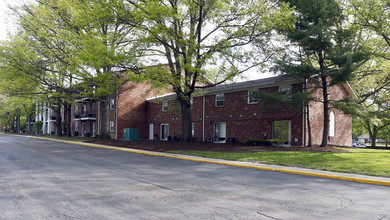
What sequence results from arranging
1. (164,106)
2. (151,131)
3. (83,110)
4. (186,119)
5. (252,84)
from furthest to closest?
(83,110), (151,131), (164,106), (252,84), (186,119)

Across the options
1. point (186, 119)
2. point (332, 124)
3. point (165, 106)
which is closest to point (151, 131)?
point (165, 106)

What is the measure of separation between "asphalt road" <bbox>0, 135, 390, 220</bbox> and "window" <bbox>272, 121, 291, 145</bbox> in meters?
12.5

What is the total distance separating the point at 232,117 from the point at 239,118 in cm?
83

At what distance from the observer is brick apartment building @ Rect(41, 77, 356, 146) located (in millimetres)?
22141

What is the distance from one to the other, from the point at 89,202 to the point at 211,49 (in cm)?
1449

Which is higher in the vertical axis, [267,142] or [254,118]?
[254,118]

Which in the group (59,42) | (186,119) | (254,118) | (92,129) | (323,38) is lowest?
(92,129)

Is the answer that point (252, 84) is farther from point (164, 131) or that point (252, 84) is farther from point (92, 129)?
point (92, 129)

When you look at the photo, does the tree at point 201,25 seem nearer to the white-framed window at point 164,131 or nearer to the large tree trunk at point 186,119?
the large tree trunk at point 186,119

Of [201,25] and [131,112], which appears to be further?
[131,112]

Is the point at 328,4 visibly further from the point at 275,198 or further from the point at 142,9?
the point at 275,198

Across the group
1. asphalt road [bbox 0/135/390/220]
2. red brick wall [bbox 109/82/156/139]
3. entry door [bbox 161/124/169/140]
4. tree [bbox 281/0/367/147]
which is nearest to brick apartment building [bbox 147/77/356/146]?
entry door [bbox 161/124/169/140]

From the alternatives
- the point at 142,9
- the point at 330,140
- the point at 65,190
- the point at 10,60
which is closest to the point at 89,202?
the point at 65,190

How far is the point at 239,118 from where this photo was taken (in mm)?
25594
